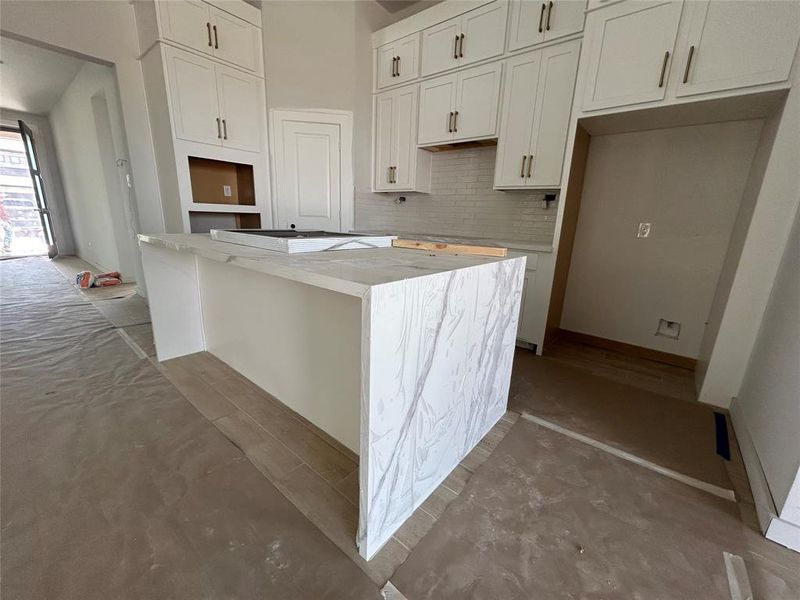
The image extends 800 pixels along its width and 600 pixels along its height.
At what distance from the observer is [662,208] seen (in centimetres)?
255

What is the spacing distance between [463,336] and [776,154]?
1.97 m

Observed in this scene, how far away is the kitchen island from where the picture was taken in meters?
0.92

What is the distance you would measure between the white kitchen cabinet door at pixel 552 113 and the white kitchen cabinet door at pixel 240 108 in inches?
106

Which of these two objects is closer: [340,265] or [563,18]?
[340,265]

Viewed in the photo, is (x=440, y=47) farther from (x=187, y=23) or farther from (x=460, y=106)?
(x=187, y=23)

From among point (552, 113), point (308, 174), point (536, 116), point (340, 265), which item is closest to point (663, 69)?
point (552, 113)

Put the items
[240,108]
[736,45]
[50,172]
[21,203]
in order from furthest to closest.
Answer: [21,203] < [50,172] < [240,108] < [736,45]

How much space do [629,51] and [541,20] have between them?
2.48 ft

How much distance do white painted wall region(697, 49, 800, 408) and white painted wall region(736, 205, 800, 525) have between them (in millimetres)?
62

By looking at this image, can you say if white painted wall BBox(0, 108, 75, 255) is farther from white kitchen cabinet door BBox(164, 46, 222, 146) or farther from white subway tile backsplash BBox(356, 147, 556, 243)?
white subway tile backsplash BBox(356, 147, 556, 243)

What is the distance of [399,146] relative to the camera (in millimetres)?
3520

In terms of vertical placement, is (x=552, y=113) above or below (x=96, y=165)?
above

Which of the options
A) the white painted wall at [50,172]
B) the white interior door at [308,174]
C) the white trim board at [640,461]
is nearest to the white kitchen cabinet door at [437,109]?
the white interior door at [308,174]

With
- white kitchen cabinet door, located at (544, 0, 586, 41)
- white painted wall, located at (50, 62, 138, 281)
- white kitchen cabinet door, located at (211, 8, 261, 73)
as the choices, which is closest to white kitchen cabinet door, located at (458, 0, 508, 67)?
white kitchen cabinet door, located at (544, 0, 586, 41)
